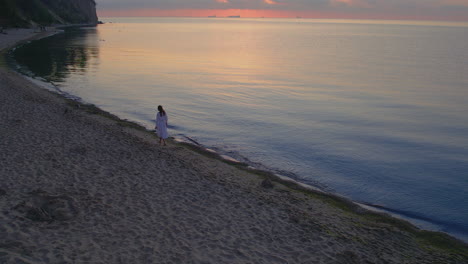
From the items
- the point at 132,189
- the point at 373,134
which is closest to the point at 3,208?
the point at 132,189

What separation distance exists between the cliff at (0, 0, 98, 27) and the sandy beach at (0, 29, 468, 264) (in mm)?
99861

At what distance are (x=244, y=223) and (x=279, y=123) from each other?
16.8m

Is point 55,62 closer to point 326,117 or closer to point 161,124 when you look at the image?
point 326,117

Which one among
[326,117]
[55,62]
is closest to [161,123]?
[326,117]

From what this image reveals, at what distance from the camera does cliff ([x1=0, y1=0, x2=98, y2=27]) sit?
3844 inches

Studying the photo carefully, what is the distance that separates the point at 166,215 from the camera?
1070cm

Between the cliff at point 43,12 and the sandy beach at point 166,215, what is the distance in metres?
99.9

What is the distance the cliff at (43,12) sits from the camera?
9764cm

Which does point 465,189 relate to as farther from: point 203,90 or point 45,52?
point 45,52

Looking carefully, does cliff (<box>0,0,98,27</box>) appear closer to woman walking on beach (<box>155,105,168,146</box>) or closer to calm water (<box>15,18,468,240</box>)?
calm water (<box>15,18,468,240</box>)

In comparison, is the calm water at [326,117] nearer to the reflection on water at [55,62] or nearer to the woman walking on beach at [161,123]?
the reflection on water at [55,62]

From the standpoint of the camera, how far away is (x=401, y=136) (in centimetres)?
2414

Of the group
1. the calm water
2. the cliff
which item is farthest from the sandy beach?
the cliff

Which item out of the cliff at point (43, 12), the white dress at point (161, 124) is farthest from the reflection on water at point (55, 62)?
the cliff at point (43, 12)
